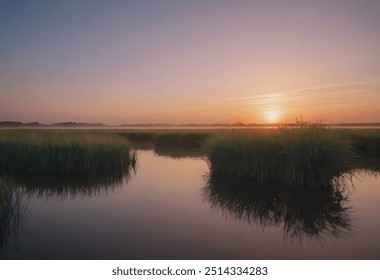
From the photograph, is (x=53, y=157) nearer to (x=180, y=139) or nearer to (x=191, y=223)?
(x=191, y=223)

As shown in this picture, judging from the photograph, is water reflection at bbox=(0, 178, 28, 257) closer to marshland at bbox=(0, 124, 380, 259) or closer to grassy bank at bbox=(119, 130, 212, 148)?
marshland at bbox=(0, 124, 380, 259)

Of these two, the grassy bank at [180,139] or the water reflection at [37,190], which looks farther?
the grassy bank at [180,139]

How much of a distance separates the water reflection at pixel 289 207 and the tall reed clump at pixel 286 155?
1.95ft

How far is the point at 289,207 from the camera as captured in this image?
6629 millimetres

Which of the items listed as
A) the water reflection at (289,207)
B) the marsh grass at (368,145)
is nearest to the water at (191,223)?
the water reflection at (289,207)

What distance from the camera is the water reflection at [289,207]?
5305 millimetres

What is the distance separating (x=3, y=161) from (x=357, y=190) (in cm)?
1244

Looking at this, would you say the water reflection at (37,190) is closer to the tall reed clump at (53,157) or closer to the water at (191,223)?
the water at (191,223)

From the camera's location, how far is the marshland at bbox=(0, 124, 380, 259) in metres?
4.50

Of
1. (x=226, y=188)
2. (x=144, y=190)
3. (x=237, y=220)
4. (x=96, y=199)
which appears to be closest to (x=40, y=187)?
(x=96, y=199)

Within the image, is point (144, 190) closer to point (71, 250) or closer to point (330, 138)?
point (71, 250)

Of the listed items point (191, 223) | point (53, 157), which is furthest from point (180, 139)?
point (191, 223)

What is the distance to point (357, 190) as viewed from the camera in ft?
28.2

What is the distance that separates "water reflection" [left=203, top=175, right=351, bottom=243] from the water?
2 cm
